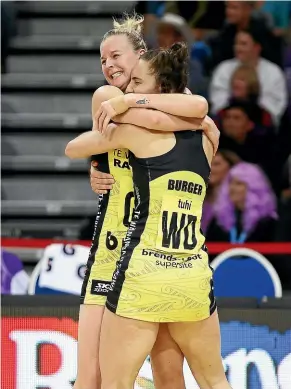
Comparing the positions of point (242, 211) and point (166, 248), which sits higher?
point (242, 211)

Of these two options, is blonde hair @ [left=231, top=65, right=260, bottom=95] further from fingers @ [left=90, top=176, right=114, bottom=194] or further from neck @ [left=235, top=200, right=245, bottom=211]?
fingers @ [left=90, top=176, right=114, bottom=194]

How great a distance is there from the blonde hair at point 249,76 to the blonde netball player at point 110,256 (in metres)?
4.33

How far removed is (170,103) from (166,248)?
0.56m

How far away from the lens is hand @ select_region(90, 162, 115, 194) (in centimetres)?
379

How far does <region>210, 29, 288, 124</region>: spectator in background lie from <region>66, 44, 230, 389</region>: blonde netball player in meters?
4.72

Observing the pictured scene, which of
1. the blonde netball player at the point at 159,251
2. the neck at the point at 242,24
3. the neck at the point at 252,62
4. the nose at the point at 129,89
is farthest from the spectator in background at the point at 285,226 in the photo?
the nose at the point at 129,89

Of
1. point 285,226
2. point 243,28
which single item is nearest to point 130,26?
point 285,226

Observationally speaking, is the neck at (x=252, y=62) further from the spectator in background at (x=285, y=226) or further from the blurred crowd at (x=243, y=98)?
the spectator in background at (x=285, y=226)

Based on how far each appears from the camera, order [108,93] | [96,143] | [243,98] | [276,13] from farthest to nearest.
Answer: [276,13] < [243,98] < [108,93] < [96,143]

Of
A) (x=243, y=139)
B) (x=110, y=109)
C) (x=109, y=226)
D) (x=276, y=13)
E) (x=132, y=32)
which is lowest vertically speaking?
(x=109, y=226)

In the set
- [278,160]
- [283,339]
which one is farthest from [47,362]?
[278,160]

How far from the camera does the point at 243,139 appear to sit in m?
7.96

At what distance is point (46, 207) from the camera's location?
8727 millimetres

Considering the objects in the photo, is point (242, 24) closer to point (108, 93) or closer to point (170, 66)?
point (108, 93)
